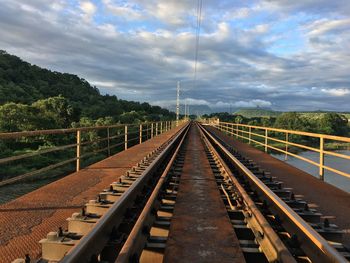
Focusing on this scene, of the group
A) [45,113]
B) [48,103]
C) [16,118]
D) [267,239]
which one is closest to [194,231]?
[267,239]

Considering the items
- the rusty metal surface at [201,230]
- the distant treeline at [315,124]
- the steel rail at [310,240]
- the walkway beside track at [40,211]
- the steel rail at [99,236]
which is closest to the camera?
the steel rail at [99,236]

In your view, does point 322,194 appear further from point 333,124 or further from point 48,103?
point 333,124

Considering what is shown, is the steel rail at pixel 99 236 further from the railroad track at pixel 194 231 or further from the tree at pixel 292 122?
the tree at pixel 292 122

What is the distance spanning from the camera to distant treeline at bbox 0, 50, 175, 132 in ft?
263

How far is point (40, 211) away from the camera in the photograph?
554 cm

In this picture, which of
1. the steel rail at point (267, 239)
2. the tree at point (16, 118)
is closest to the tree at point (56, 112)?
the tree at point (16, 118)

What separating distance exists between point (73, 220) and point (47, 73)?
149 metres

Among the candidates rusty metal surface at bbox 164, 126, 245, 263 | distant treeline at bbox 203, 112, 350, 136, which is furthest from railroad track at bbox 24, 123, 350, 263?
distant treeline at bbox 203, 112, 350, 136

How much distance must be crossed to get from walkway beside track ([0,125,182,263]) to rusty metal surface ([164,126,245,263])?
57.2 inches

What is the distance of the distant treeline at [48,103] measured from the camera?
80.1 metres

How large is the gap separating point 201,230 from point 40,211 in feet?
8.62

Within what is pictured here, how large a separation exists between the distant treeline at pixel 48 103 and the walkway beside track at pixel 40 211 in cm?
7191

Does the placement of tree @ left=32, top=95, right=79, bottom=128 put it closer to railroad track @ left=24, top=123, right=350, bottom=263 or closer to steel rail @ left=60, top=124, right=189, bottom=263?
railroad track @ left=24, top=123, right=350, bottom=263

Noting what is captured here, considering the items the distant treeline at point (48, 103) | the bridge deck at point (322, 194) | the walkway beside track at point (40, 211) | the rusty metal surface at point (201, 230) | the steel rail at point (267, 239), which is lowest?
the walkway beside track at point (40, 211)
